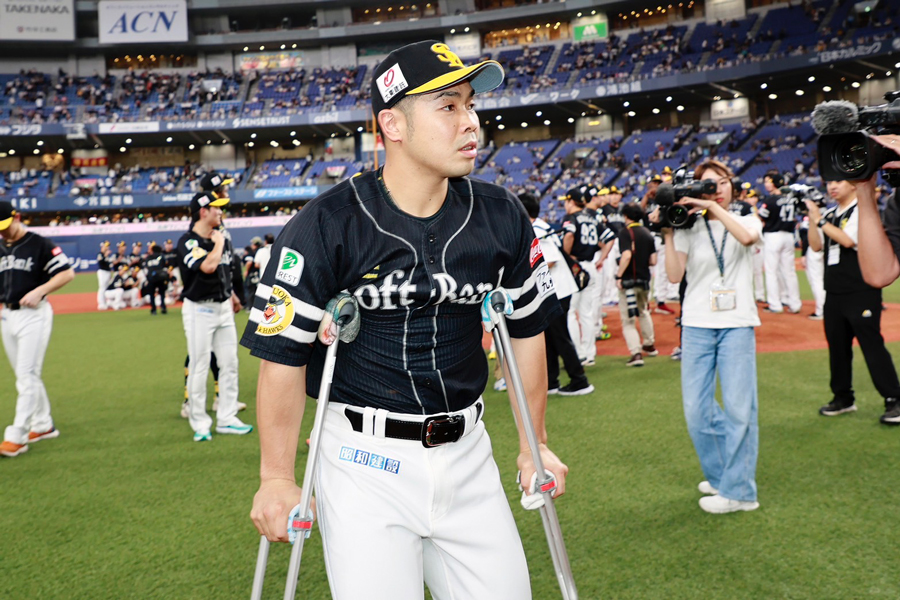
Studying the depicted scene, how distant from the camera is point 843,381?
6.36m

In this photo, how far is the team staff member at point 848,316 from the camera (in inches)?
238

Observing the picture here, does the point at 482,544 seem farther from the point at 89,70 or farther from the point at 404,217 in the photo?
the point at 89,70

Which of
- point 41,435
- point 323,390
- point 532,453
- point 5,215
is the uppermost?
point 5,215

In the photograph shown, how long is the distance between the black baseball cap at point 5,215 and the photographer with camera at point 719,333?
568 cm

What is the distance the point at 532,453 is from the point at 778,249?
1170 cm

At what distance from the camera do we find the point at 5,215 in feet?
20.1

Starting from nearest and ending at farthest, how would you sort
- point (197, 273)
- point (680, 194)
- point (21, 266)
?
point (680, 194), point (21, 266), point (197, 273)

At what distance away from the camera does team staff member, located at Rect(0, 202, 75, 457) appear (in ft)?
20.7

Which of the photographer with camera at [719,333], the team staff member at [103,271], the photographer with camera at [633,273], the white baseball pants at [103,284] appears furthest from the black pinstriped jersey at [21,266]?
the white baseball pants at [103,284]

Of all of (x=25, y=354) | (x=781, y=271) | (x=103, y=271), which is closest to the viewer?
(x=25, y=354)

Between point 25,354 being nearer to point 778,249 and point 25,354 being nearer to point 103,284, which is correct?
point 778,249

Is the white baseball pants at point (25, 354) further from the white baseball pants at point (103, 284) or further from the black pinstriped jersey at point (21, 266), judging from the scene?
the white baseball pants at point (103, 284)

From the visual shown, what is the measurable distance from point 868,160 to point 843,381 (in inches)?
199

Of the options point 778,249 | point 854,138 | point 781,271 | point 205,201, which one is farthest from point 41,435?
point 781,271
